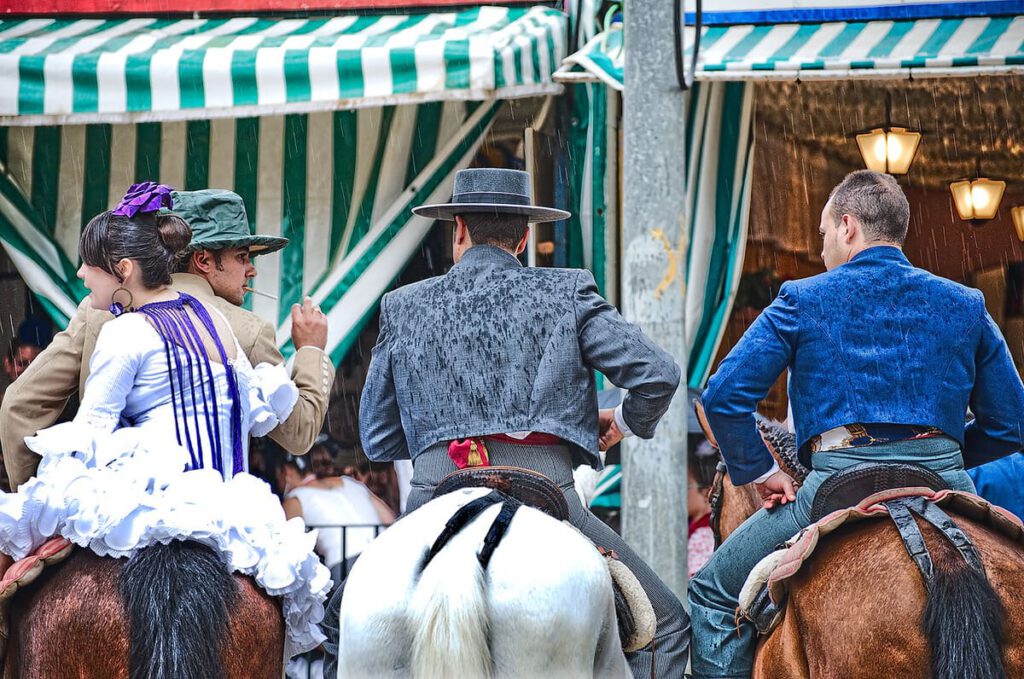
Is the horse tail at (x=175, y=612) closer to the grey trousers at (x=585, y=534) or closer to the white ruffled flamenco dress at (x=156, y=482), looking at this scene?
the white ruffled flamenco dress at (x=156, y=482)

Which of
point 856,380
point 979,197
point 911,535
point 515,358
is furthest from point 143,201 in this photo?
point 979,197

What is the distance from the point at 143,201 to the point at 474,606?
1882mm

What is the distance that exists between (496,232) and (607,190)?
4.01 meters

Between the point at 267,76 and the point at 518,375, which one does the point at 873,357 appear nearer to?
the point at 518,375

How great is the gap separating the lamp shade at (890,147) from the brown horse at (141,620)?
597 cm

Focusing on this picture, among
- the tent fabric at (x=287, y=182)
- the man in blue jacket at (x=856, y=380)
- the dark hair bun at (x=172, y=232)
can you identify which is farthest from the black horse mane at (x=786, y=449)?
the tent fabric at (x=287, y=182)

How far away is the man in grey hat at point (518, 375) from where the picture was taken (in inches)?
161

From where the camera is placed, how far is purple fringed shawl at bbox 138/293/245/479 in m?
4.27

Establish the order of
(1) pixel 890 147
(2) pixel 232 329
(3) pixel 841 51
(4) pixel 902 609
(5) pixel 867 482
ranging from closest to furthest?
(4) pixel 902 609, (5) pixel 867 482, (2) pixel 232 329, (3) pixel 841 51, (1) pixel 890 147

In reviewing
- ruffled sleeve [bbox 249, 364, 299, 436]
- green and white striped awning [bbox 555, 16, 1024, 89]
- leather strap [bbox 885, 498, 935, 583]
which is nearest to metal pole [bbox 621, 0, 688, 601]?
green and white striped awning [bbox 555, 16, 1024, 89]

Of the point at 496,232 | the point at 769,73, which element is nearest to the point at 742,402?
the point at 496,232

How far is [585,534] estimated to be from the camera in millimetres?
4152

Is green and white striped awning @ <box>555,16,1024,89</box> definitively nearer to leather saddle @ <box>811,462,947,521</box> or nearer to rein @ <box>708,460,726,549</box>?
rein @ <box>708,460,726,549</box>

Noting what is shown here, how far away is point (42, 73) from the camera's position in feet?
25.4
